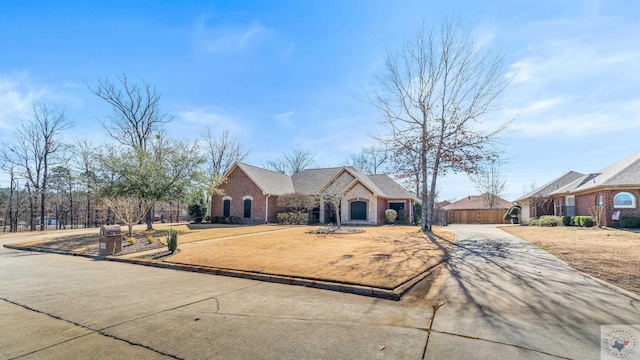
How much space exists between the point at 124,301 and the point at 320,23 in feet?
34.3

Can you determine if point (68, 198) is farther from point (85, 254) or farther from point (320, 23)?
point (320, 23)

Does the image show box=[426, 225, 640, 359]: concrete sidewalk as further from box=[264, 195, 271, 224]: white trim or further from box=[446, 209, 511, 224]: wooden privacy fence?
box=[446, 209, 511, 224]: wooden privacy fence

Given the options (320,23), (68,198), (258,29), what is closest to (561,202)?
(320,23)

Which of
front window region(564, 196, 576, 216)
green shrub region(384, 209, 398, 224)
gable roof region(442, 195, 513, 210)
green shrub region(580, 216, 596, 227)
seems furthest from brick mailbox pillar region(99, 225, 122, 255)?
gable roof region(442, 195, 513, 210)

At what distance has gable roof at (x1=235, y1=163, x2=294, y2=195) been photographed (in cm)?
2806

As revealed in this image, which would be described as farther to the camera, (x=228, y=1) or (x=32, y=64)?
(x=32, y=64)

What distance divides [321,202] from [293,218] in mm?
3172

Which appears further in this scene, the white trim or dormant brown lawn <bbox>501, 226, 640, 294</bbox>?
the white trim

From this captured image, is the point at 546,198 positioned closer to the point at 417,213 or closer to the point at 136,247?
the point at 417,213

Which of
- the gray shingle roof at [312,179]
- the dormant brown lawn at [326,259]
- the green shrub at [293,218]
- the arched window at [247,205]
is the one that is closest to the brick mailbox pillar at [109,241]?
the dormant brown lawn at [326,259]

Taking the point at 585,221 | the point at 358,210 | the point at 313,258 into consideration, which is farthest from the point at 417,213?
the point at 313,258

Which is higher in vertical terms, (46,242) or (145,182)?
(145,182)

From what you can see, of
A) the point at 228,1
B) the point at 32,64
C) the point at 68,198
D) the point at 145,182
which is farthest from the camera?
the point at 68,198

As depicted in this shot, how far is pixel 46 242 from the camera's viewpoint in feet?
48.7
